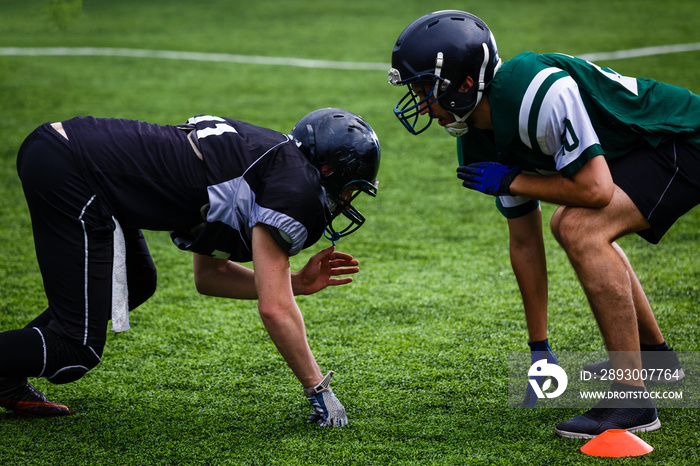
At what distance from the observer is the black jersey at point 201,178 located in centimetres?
272

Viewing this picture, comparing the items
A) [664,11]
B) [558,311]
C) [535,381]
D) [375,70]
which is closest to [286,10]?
[375,70]

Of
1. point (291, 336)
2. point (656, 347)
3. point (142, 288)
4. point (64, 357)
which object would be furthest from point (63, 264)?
point (656, 347)

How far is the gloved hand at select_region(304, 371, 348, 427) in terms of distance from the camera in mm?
2898

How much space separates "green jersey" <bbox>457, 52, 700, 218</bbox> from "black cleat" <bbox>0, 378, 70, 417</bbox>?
6.69 ft

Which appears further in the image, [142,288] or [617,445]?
[142,288]

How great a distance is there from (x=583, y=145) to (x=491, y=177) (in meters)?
0.37

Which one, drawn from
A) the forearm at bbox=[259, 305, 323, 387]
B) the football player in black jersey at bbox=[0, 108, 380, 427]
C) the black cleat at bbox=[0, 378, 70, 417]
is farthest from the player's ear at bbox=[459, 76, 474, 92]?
the black cleat at bbox=[0, 378, 70, 417]

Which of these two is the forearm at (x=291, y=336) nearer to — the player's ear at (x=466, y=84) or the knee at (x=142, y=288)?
the knee at (x=142, y=288)

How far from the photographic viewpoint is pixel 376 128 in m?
7.94

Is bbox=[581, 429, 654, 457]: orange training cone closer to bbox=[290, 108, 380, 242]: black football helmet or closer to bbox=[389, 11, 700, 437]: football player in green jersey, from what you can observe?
bbox=[389, 11, 700, 437]: football player in green jersey

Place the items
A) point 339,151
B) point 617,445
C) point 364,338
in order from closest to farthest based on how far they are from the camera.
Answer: point 617,445 → point 339,151 → point 364,338

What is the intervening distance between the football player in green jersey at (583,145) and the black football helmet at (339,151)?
0.22 metres

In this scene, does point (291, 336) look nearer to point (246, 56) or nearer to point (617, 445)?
point (617, 445)

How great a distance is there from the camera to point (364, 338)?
A: 389cm
